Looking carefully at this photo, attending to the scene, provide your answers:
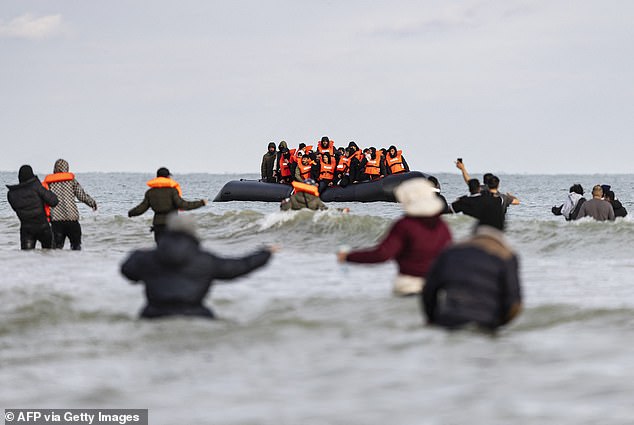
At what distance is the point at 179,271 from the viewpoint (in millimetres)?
7039

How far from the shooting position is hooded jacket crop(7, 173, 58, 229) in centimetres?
1363

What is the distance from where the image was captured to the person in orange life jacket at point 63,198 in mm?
14172

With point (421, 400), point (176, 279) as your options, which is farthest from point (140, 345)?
point (421, 400)

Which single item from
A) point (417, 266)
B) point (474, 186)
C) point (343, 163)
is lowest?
point (417, 266)

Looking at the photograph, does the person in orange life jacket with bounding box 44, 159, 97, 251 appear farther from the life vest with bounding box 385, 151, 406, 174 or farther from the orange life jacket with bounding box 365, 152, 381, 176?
the life vest with bounding box 385, 151, 406, 174

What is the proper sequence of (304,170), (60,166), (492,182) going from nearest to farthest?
(492,182) → (60,166) → (304,170)

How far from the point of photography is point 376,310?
857cm

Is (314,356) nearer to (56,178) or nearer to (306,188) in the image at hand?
(56,178)

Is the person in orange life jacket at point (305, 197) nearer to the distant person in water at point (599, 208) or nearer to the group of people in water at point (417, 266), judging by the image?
the distant person in water at point (599, 208)

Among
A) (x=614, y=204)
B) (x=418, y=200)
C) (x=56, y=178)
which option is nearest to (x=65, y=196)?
(x=56, y=178)

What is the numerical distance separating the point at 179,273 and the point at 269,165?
75.7 ft

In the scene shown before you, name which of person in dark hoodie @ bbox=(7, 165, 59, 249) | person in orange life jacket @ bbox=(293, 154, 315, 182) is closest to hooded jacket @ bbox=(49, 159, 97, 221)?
person in dark hoodie @ bbox=(7, 165, 59, 249)

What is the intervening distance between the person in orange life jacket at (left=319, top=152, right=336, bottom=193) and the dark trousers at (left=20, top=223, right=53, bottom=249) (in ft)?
48.6

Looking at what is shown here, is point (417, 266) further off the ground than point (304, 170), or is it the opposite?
point (304, 170)
